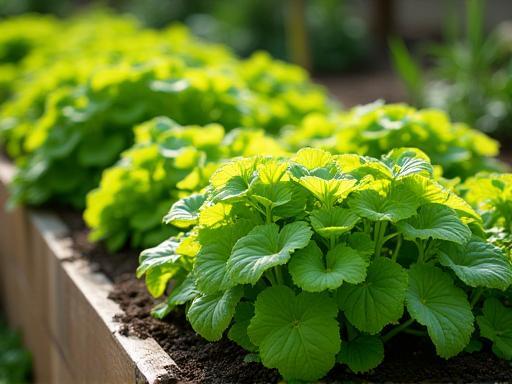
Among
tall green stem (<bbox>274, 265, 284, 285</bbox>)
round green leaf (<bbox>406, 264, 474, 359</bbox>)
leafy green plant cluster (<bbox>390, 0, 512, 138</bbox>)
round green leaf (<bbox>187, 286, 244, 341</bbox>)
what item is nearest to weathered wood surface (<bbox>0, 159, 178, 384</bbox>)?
round green leaf (<bbox>187, 286, 244, 341</bbox>)

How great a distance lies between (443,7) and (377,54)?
3.71m

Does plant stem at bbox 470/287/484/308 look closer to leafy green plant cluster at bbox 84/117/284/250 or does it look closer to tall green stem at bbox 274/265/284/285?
Result: tall green stem at bbox 274/265/284/285

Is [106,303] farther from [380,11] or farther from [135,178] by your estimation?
[380,11]

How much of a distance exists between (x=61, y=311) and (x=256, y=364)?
58.9 inches

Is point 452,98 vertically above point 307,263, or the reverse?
point 307,263

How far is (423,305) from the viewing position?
7.29 feet

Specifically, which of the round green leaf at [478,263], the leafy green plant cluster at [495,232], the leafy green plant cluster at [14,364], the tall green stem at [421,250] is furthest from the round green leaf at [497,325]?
the leafy green plant cluster at [14,364]

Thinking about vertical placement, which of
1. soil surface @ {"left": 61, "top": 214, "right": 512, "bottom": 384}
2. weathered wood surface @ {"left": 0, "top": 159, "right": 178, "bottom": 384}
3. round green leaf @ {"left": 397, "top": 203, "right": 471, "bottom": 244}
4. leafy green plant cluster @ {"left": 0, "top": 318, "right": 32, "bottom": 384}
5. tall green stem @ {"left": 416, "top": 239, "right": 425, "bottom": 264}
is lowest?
leafy green plant cluster @ {"left": 0, "top": 318, "right": 32, "bottom": 384}

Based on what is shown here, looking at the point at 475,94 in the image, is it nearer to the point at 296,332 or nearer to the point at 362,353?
the point at 362,353

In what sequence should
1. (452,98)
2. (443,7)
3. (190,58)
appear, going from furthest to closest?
(443,7) < (452,98) < (190,58)

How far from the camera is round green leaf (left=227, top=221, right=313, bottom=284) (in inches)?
81.4

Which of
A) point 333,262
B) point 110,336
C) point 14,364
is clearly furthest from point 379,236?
point 14,364

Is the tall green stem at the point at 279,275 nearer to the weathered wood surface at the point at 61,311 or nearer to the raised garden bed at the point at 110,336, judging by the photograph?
the raised garden bed at the point at 110,336

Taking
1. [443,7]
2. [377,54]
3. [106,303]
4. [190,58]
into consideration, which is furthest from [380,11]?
[106,303]
